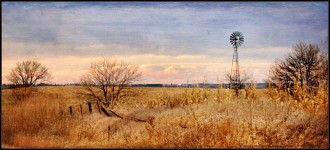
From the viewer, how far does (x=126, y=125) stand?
17969mm

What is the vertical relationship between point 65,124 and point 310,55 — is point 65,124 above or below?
→ below

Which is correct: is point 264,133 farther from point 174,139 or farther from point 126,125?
point 126,125

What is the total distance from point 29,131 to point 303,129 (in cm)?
1119

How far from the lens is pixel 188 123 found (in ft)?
51.1

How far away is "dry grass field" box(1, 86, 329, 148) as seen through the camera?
1290 centimetres

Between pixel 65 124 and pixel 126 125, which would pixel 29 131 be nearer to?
pixel 65 124

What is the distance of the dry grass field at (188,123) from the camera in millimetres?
12898

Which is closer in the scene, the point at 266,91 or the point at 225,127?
the point at 225,127

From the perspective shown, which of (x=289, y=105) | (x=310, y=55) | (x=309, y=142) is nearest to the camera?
(x=309, y=142)

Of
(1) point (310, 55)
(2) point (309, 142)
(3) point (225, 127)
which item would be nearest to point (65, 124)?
(3) point (225, 127)

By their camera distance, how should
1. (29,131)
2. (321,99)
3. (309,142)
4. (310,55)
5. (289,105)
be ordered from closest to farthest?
(309,142)
(321,99)
(289,105)
(29,131)
(310,55)

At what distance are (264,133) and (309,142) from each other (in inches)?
52.3

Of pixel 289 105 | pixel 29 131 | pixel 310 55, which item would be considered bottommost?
pixel 29 131

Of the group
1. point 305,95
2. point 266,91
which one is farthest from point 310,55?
point 305,95
